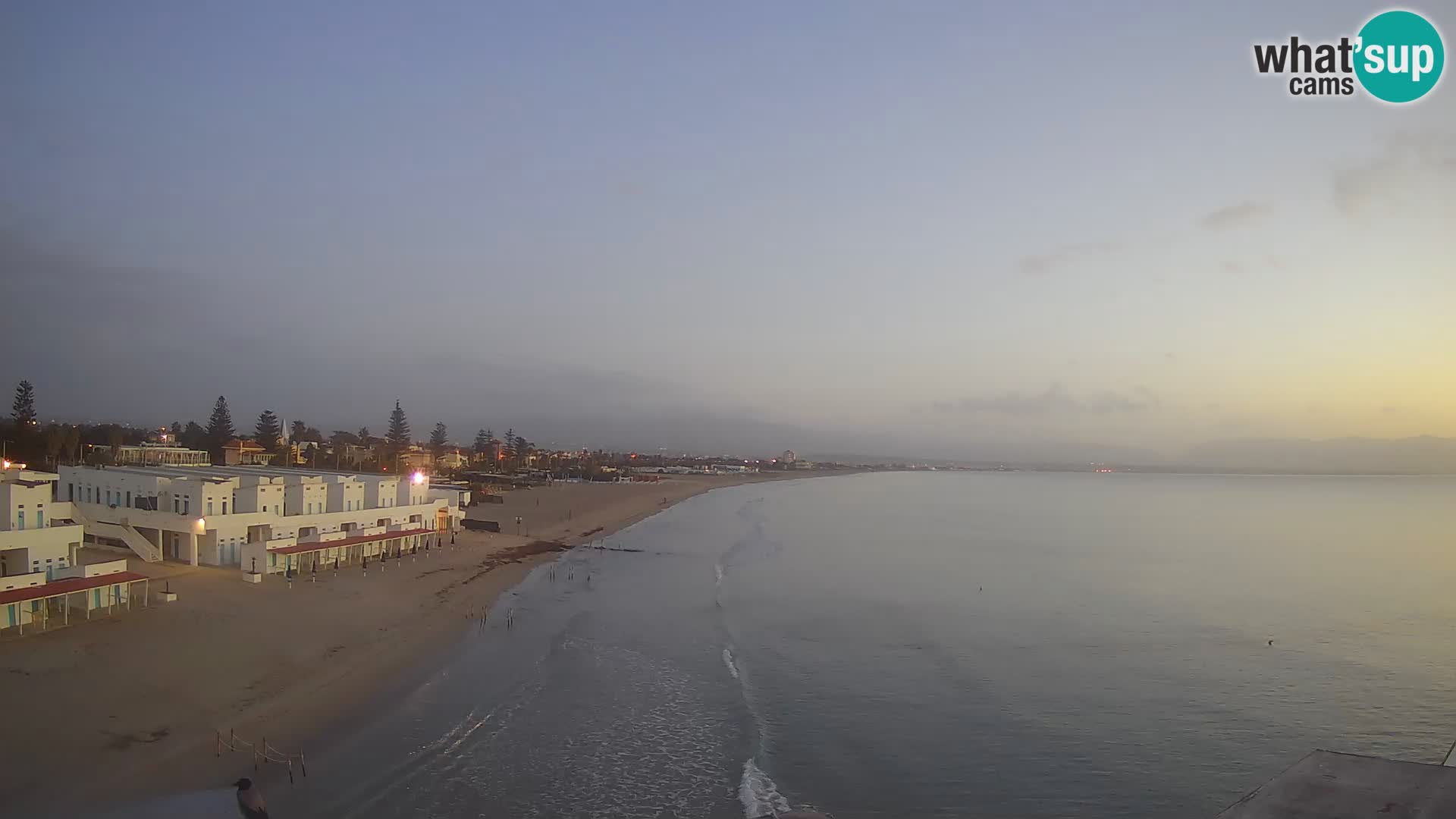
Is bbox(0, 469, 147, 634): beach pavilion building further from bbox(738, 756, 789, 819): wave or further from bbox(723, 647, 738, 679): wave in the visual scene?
bbox(738, 756, 789, 819): wave

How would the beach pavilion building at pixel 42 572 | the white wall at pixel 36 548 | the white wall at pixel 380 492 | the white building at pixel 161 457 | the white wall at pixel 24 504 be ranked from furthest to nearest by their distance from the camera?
the white building at pixel 161 457 < the white wall at pixel 380 492 < the white wall at pixel 24 504 < the white wall at pixel 36 548 < the beach pavilion building at pixel 42 572

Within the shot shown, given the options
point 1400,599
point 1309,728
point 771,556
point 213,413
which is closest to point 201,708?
point 1309,728

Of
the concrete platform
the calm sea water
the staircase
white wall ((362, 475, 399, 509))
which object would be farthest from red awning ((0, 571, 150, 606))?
the concrete platform

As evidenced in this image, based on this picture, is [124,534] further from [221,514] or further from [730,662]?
[730,662]

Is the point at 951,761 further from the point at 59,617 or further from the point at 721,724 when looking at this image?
the point at 59,617

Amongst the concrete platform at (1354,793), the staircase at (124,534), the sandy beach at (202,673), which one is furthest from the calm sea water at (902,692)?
the staircase at (124,534)

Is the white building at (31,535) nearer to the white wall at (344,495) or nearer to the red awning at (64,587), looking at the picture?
the red awning at (64,587)
